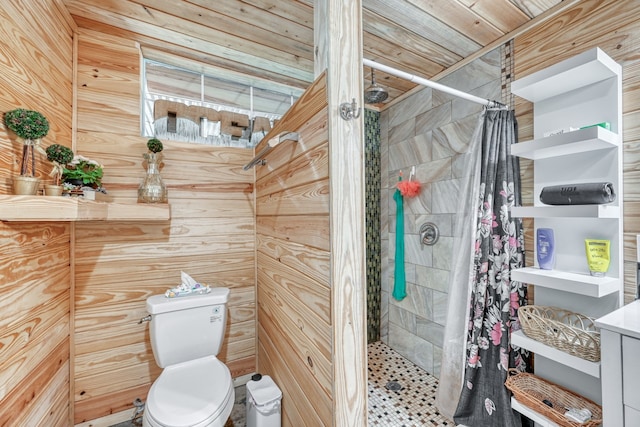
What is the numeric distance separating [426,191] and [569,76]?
1.11 m

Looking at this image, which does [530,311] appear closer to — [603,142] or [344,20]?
[603,142]

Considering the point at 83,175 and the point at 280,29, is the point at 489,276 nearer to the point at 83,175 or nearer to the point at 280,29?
the point at 280,29

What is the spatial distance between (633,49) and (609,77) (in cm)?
14

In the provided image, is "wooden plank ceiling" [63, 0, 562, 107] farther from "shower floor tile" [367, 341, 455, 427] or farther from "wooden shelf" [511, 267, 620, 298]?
"shower floor tile" [367, 341, 455, 427]

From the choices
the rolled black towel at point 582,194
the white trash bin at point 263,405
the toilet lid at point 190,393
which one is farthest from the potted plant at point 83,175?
the rolled black towel at point 582,194

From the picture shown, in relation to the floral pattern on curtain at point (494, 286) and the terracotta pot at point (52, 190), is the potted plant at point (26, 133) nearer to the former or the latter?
the terracotta pot at point (52, 190)

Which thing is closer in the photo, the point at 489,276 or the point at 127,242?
the point at 489,276

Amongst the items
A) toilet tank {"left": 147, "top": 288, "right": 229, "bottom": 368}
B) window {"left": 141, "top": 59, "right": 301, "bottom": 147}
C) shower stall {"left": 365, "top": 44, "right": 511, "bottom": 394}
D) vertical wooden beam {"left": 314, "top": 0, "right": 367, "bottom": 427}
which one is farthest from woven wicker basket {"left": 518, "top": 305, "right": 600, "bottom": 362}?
window {"left": 141, "top": 59, "right": 301, "bottom": 147}

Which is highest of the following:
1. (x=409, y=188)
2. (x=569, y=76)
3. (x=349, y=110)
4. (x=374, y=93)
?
(x=374, y=93)

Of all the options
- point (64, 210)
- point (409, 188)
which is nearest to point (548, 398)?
point (409, 188)

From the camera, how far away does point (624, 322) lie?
953mm

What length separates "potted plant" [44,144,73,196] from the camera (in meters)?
1.22

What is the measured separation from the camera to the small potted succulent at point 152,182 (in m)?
1.69

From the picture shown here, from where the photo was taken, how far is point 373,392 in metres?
1.96
